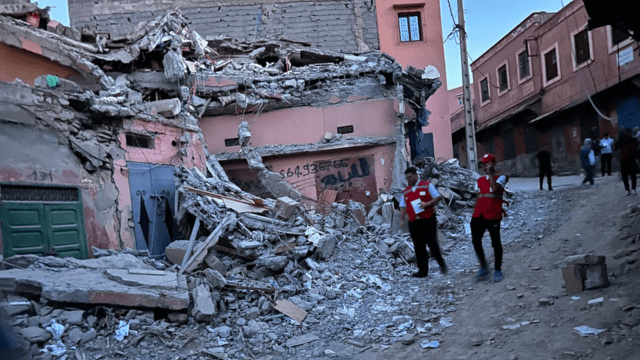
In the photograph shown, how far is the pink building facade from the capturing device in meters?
17.0

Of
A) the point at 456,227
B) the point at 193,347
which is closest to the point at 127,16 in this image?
the point at 456,227

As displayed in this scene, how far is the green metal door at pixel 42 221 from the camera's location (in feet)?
23.3

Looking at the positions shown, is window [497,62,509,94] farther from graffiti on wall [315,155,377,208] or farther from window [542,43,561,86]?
graffiti on wall [315,155,377,208]

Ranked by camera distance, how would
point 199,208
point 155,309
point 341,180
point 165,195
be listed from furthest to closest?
point 341,180
point 165,195
point 199,208
point 155,309

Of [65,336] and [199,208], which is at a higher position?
[199,208]

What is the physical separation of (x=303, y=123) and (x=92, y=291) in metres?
9.02

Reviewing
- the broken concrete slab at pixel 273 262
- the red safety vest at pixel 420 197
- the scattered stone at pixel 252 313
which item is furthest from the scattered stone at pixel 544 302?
the broken concrete slab at pixel 273 262

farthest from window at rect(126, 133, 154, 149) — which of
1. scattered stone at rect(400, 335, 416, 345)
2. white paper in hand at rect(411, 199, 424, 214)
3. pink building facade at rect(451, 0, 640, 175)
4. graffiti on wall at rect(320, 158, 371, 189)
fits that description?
pink building facade at rect(451, 0, 640, 175)

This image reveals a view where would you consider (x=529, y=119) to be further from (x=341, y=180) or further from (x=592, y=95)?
(x=341, y=180)

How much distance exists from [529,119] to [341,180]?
14475mm

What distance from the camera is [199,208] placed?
27.8ft

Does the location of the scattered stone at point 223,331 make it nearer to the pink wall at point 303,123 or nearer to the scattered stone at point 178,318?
the scattered stone at point 178,318

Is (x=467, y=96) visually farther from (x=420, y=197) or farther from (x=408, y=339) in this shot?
(x=408, y=339)

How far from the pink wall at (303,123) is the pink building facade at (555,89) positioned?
7603mm
